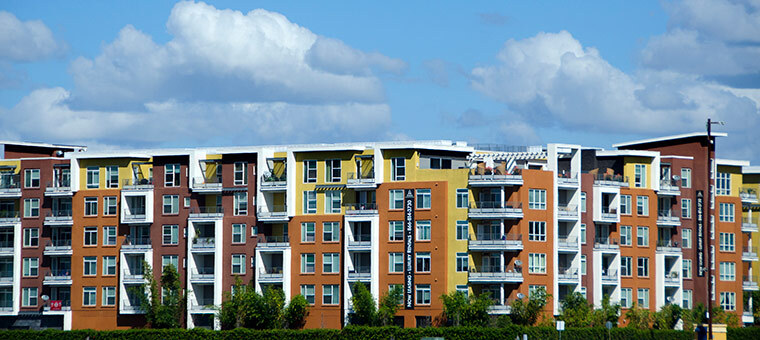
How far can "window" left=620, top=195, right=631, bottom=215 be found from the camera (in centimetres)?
14038

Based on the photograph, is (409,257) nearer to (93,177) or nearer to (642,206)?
(642,206)

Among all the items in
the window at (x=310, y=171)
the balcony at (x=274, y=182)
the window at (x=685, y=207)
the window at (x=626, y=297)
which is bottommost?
the window at (x=626, y=297)

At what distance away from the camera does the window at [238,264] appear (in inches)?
5399

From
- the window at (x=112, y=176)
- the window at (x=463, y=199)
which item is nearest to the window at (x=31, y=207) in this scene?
the window at (x=112, y=176)

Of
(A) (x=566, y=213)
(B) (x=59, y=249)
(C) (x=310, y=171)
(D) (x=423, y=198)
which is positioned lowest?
(B) (x=59, y=249)

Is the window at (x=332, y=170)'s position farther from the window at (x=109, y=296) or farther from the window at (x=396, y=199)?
the window at (x=109, y=296)

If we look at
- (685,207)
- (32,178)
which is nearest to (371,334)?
(685,207)

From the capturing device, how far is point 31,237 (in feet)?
477

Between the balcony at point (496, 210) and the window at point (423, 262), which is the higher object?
the balcony at point (496, 210)

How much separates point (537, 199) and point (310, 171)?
71.6ft

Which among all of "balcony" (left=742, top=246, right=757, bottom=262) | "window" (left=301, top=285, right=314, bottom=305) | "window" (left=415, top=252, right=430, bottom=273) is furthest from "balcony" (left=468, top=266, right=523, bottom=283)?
"balcony" (left=742, top=246, right=757, bottom=262)

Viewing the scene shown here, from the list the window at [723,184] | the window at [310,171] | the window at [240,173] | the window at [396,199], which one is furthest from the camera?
the window at [723,184]

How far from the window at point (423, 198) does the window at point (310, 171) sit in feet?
36.3

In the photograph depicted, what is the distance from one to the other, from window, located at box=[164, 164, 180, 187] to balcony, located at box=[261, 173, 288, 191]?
9.44 meters
